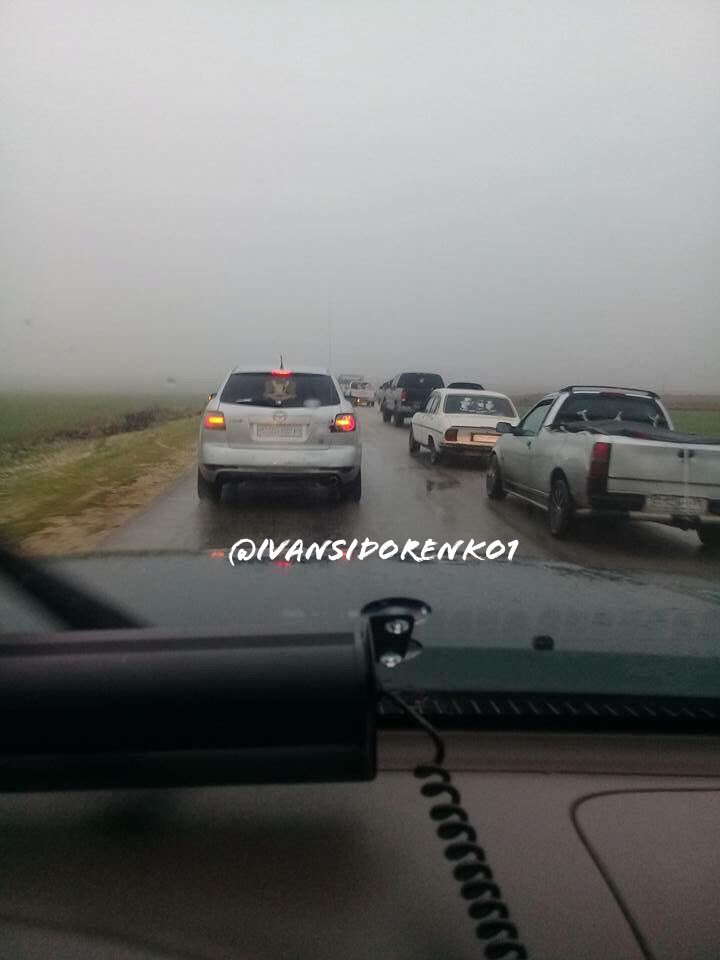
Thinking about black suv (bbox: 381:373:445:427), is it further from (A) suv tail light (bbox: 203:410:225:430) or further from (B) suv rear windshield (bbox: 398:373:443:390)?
(A) suv tail light (bbox: 203:410:225:430)

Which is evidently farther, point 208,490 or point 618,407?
point 208,490

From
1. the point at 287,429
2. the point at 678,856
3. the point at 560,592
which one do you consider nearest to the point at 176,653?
the point at 678,856

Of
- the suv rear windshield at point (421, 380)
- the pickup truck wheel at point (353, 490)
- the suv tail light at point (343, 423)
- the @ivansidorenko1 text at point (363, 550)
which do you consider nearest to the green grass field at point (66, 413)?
the suv tail light at point (343, 423)

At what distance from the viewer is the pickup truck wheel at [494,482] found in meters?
7.64

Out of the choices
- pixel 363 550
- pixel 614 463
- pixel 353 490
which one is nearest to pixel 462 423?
pixel 353 490

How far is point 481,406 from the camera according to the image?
308 inches

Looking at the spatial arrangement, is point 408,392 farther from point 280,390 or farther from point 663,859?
point 663,859

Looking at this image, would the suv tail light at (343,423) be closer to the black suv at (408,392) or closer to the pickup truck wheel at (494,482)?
the black suv at (408,392)

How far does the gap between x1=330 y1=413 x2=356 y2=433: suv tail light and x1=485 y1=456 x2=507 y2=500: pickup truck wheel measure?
1.38 metres

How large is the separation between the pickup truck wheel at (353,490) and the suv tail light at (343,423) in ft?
1.53

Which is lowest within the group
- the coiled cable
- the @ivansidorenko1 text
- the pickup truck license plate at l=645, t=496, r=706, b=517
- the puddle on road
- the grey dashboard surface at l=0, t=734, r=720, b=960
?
the grey dashboard surface at l=0, t=734, r=720, b=960

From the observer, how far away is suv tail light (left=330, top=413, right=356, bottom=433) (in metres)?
6.57

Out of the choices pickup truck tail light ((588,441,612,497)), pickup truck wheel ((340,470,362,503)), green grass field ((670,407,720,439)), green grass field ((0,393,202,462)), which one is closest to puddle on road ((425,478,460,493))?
pickup truck wheel ((340,470,362,503))

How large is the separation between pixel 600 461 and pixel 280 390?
2.16m
